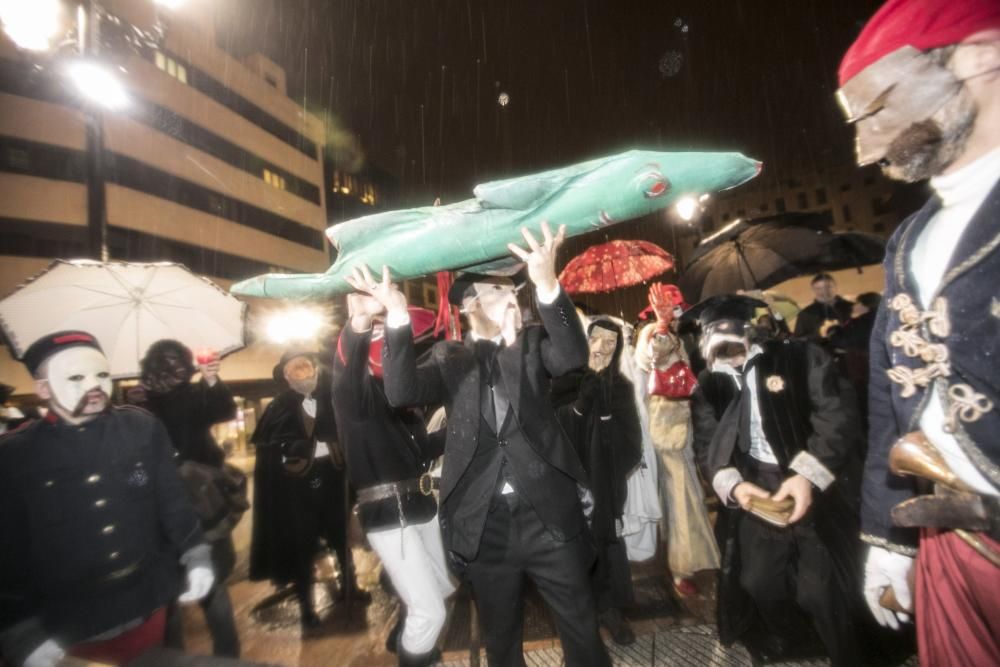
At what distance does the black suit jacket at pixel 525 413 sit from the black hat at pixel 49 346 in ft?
5.62

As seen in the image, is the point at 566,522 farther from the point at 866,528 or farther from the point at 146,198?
the point at 146,198

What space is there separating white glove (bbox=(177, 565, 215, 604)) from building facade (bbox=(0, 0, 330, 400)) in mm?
17087

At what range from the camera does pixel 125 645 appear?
7.73ft

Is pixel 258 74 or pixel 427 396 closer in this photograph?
pixel 427 396

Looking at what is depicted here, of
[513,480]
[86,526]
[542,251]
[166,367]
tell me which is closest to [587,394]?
[513,480]

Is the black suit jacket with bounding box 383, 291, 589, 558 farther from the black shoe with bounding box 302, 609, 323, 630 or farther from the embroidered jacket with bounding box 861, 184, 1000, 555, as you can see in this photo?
the black shoe with bounding box 302, 609, 323, 630

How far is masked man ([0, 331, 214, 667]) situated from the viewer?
2.18 metres

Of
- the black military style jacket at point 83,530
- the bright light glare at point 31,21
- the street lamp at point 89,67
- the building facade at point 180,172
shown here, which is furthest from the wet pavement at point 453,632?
the building facade at point 180,172

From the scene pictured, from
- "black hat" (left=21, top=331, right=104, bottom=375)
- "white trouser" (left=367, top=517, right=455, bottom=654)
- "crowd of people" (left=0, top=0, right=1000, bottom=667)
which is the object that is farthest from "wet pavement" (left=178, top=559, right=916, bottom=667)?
"black hat" (left=21, top=331, right=104, bottom=375)

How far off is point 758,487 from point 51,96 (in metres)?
33.6

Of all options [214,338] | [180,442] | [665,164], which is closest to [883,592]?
[665,164]

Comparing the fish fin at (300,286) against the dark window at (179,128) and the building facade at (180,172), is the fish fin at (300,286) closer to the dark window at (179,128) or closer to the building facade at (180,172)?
the building facade at (180,172)

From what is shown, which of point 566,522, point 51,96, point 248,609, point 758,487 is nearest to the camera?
point 566,522

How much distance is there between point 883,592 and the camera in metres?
1.78
